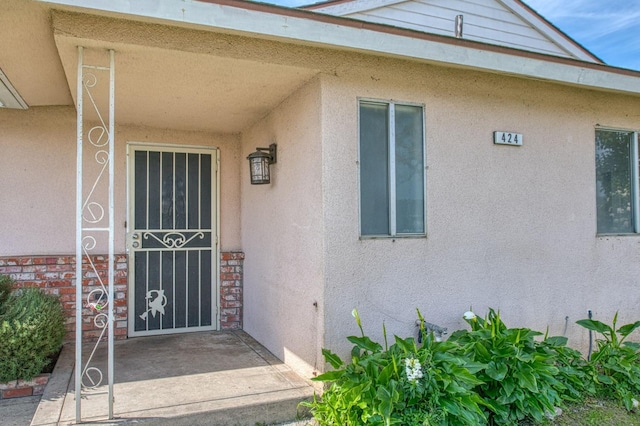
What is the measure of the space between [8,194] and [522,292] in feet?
18.5

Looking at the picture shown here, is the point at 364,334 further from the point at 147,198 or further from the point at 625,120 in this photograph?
the point at 625,120

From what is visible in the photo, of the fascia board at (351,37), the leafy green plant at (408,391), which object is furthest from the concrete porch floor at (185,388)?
the fascia board at (351,37)

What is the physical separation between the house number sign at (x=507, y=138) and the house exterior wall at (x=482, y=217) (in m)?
0.06

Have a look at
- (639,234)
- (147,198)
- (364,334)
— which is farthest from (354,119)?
(639,234)

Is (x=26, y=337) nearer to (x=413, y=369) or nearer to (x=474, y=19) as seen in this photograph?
(x=413, y=369)

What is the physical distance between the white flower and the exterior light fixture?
2.50m

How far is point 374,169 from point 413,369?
68.1 inches

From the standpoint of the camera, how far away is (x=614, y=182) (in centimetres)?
514

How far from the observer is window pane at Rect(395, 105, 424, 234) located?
4.07m

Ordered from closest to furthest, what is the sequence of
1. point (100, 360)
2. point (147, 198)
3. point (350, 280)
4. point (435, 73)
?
point (350, 280)
point (435, 73)
point (100, 360)
point (147, 198)

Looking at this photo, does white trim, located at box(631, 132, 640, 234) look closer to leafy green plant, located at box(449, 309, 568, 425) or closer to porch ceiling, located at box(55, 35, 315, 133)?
leafy green plant, located at box(449, 309, 568, 425)

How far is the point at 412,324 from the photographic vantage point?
4.04 meters

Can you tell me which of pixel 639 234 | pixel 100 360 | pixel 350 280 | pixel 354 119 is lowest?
pixel 100 360

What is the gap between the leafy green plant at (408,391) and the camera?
3002mm
